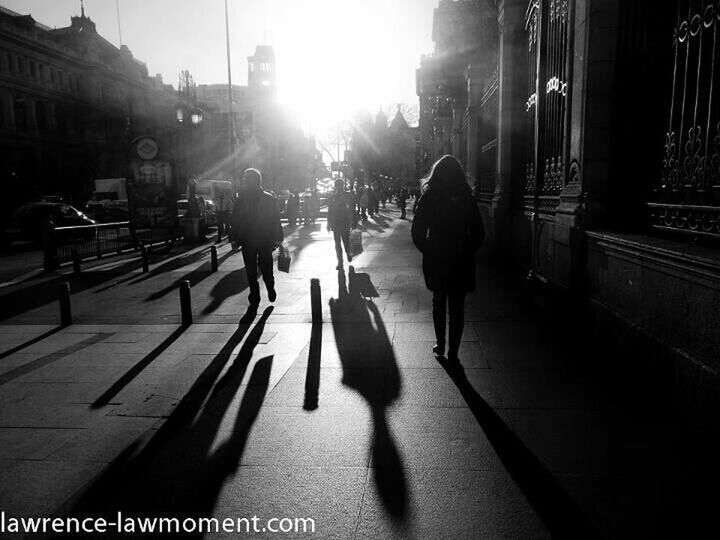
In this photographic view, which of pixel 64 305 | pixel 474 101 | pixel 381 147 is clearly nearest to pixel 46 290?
pixel 64 305

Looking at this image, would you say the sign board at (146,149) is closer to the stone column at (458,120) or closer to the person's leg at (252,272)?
the person's leg at (252,272)

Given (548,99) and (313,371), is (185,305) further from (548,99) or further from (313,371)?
(548,99)

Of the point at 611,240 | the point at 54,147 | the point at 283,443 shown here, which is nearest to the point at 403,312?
the point at 611,240

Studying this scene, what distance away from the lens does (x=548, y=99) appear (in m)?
9.17

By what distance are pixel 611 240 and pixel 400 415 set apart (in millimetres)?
2954

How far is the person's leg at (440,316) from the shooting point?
586 centimetres

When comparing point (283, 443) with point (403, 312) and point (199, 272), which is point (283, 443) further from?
point (199, 272)

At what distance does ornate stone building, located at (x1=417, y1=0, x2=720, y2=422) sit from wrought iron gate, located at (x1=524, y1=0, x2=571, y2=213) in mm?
29

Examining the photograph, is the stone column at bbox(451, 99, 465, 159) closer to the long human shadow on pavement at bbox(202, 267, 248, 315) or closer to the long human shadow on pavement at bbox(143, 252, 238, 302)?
the long human shadow on pavement at bbox(143, 252, 238, 302)

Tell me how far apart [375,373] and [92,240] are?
12700mm

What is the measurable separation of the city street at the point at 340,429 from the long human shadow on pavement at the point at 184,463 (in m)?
0.01

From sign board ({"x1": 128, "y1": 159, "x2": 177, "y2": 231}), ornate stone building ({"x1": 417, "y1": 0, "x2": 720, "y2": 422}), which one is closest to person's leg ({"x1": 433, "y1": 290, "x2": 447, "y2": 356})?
ornate stone building ({"x1": 417, "y1": 0, "x2": 720, "y2": 422})

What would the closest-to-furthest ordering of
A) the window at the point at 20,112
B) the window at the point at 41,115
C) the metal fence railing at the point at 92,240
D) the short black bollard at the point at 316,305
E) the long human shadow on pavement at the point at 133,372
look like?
1. the long human shadow on pavement at the point at 133,372
2. the short black bollard at the point at 316,305
3. the metal fence railing at the point at 92,240
4. the window at the point at 20,112
5. the window at the point at 41,115

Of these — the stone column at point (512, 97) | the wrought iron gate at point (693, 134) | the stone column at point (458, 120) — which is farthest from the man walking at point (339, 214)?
the stone column at point (458, 120)
